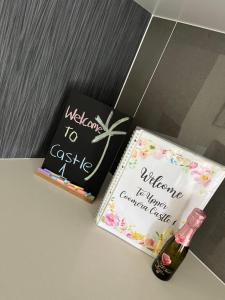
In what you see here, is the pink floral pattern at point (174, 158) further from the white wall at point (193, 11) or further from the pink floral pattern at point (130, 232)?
the white wall at point (193, 11)

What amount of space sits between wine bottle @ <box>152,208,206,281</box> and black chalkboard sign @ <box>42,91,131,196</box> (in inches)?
12.2

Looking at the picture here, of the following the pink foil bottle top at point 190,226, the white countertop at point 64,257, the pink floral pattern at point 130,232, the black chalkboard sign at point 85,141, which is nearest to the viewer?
the white countertop at point 64,257

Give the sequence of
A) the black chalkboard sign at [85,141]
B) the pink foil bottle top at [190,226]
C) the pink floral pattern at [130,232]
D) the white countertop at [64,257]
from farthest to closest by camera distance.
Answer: the black chalkboard sign at [85,141], the pink floral pattern at [130,232], the pink foil bottle top at [190,226], the white countertop at [64,257]

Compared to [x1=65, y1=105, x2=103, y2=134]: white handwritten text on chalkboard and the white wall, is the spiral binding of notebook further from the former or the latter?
the white wall

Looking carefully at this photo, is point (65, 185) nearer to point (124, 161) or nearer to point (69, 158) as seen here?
point (69, 158)

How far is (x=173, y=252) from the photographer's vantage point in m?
0.87

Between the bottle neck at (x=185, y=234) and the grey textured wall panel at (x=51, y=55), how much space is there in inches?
21.1

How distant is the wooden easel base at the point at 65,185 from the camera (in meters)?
1.06

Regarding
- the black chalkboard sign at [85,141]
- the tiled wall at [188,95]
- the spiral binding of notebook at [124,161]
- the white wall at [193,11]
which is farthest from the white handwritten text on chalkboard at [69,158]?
the white wall at [193,11]

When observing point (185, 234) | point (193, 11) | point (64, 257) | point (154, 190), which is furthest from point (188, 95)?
point (64, 257)

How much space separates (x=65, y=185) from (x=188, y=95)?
0.49 metres

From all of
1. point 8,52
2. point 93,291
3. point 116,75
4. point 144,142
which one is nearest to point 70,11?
point 8,52

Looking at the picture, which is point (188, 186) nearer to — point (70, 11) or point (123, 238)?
point (123, 238)

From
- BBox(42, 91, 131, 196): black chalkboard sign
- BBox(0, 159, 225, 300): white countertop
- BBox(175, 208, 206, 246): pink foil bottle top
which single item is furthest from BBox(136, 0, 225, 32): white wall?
BBox(0, 159, 225, 300): white countertop
